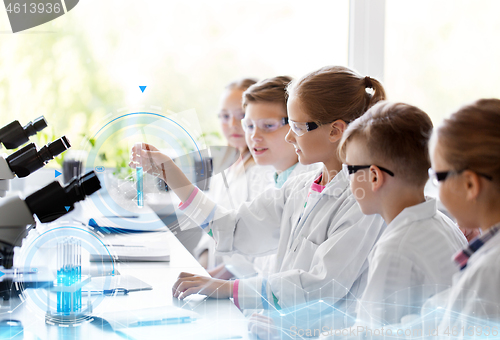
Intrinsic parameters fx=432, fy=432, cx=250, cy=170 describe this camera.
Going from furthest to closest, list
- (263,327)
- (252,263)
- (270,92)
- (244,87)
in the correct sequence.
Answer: (244,87), (252,263), (270,92), (263,327)

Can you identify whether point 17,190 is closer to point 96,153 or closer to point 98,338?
point 96,153

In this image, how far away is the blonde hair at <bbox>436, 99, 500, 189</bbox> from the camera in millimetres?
550

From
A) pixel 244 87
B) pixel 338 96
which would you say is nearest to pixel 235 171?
pixel 244 87

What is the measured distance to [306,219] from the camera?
101 centimetres

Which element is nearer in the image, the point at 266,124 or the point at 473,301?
the point at 473,301

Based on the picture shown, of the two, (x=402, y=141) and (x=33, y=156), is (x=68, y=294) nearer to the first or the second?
(x=33, y=156)

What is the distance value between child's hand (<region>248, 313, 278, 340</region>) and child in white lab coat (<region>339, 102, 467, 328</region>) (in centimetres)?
13

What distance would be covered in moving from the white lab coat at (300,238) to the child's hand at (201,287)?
0.02 meters

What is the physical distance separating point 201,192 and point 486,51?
175cm

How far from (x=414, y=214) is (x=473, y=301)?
205mm

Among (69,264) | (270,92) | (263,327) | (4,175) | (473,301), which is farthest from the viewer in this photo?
(270,92)

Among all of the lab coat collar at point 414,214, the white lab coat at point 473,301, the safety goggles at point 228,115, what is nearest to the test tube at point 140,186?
the lab coat collar at point 414,214

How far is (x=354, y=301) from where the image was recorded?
2.34ft

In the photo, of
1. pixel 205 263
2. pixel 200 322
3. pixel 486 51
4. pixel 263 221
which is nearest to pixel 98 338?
pixel 200 322
